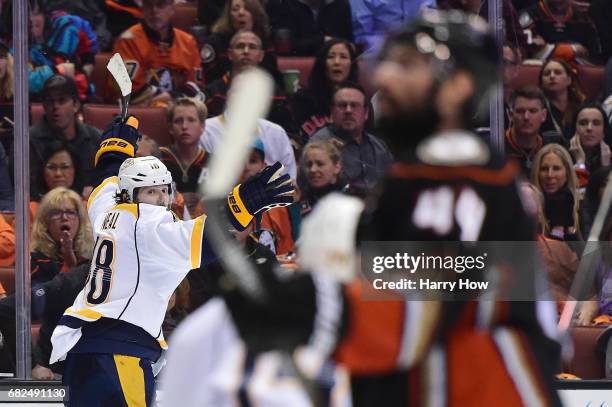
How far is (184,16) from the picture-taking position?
7418 millimetres

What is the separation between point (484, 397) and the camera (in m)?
2.28

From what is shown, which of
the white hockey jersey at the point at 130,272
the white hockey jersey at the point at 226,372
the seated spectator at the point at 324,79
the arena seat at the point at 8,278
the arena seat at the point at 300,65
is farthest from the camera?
the arena seat at the point at 300,65

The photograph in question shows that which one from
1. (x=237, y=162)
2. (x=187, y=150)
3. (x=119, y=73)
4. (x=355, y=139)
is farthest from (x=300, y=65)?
(x=237, y=162)

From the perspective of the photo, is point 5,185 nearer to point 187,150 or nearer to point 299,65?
point 187,150

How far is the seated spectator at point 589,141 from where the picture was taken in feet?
20.2

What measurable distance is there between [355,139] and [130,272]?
1.53 m

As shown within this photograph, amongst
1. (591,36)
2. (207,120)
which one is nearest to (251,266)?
(207,120)

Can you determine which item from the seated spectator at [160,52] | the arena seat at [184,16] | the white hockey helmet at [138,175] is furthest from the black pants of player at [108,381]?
the arena seat at [184,16]

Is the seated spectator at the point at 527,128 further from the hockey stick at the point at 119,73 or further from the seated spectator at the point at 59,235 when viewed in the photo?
the seated spectator at the point at 59,235

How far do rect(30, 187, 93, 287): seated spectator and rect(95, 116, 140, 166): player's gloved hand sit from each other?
472mm

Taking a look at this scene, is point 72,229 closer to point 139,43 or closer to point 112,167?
point 112,167

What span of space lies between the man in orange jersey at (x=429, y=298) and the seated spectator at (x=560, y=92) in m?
4.28

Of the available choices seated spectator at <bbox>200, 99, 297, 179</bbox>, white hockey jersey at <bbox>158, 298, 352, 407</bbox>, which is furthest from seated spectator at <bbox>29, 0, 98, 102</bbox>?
white hockey jersey at <bbox>158, 298, 352, 407</bbox>

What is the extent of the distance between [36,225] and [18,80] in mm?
600
